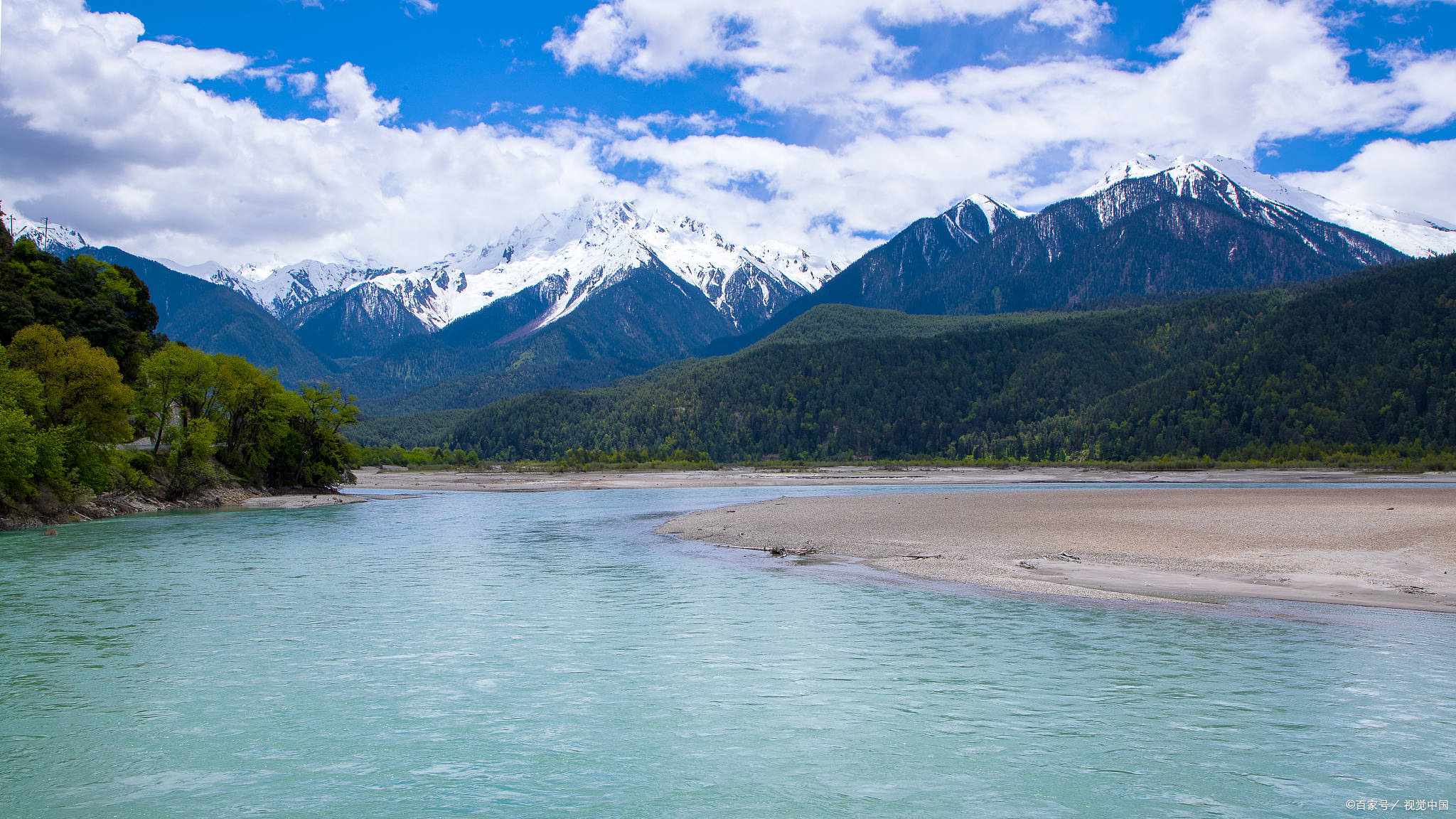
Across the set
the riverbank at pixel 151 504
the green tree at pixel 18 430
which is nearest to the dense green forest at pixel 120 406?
the green tree at pixel 18 430

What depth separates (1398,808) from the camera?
11367mm

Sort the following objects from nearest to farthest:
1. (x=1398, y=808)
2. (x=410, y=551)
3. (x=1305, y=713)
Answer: (x=1398, y=808), (x=1305, y=713), (x=410, y=551)

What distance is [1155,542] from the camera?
38031 mm

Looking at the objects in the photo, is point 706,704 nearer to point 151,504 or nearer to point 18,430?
point 18,430

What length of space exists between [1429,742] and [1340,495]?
205 ft

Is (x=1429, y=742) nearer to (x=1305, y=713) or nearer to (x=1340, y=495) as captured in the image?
(x=1305, y=713)

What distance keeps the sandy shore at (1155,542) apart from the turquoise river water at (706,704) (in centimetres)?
332

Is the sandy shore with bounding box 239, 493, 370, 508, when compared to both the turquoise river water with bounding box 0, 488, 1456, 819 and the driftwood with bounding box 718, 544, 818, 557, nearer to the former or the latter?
the turquoise river water with bounding box 0, 488, 1456, 819

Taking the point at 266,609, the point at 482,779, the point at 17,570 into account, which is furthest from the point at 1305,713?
the point at 17,570

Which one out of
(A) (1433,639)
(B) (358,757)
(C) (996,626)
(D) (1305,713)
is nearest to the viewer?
(B) (358,757)

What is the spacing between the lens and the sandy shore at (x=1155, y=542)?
27469mm

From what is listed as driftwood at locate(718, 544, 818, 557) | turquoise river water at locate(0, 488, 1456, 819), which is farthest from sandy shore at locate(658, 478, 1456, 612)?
turquoise river water at locate(0, 488, 1456, 819)

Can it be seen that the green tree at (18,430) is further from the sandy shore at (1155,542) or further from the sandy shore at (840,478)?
the sandy shore at (840,478)

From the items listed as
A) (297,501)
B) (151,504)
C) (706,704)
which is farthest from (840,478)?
(706,704)
